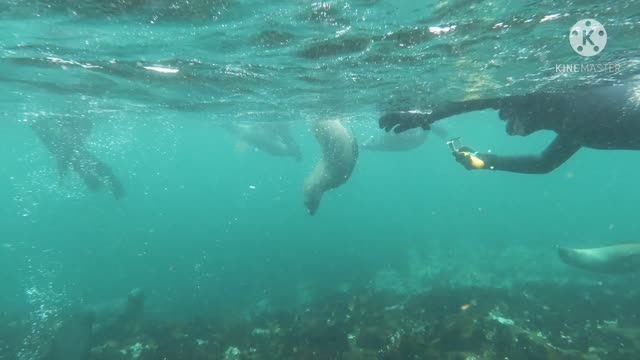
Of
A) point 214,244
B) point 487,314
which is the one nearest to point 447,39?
point 487,314

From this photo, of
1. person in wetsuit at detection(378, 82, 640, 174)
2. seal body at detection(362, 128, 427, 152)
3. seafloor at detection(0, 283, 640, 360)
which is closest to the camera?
person in wetsuit at detection(378, 82, 640, 174)

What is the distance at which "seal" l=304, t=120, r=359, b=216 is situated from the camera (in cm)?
1369

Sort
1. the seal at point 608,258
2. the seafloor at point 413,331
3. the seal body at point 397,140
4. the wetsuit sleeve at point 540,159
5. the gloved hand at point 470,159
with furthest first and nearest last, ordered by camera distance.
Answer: the seal body at point 397,140 < the seal at point 608,258 < the seafloor at point 413,331 < the gloved hand at point 470,159 < the wetsuit sleeve at point 540,159

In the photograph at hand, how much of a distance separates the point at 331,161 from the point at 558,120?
7.82 m

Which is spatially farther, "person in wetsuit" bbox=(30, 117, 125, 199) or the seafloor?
"person in wetsuit" bbox=(30, 117, 125, 199)

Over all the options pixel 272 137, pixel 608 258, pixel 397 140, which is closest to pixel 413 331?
pixel 608 258

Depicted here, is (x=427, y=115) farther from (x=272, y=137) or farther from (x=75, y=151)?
(x=75, y=151)

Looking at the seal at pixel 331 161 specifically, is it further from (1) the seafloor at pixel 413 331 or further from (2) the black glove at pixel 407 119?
(2) the black glove at pixel 407 119

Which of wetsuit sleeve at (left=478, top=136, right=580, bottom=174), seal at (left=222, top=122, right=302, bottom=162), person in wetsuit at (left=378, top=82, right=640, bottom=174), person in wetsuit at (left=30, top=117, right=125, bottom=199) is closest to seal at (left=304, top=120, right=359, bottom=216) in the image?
person in wetsuit at (left=378, top=82, right=640, bottom=174)

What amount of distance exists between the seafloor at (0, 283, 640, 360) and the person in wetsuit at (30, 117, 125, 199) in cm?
1010

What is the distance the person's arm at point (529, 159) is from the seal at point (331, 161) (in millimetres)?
5940

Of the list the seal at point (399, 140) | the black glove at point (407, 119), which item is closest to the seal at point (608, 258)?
the seal at point (399, 140)

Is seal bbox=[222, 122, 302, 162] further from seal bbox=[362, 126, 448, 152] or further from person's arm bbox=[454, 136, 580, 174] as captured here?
person's arm bbox=[454, 136, 580, 174]

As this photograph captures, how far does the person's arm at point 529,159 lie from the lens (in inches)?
282
